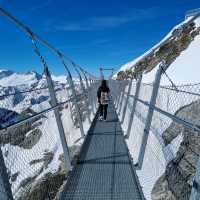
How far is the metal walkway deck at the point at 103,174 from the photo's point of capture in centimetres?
521

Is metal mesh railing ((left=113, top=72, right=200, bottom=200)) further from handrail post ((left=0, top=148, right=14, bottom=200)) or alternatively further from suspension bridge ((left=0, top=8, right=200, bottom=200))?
handrail post ((left=0, top=148, right=14, bottom=200))

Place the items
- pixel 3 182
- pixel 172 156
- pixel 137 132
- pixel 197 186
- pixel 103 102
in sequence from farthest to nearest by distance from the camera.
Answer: pixel 103 102 < pixel 137 132 < pixel 172 156 < pixel 197 186 < pixel 3 182

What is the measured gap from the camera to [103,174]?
607 cm

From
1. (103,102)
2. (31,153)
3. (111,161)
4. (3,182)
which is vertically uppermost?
(3,182)

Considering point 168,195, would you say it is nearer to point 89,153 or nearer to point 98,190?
point 98,190

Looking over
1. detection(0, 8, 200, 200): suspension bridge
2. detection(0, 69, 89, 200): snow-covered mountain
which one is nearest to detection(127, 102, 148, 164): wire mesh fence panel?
detection(0, 8, 200, 200): suspension bridge

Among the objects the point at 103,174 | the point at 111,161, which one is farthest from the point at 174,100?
the point at 103,174

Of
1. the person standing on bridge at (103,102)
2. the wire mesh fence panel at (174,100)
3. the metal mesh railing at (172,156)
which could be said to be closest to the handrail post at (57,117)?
the metal mesh railing at (172,156)

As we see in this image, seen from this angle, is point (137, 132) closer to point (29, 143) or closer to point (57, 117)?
point (57, 117)

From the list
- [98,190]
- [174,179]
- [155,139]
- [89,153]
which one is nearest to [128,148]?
[89,153]

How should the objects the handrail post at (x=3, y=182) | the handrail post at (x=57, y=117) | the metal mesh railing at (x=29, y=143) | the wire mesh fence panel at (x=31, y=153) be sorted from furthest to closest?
1. the handrail post at (x=57, y=117)
2. the wire mesh fence panel at (x=31, y=153)
3. the metal mesh railing at (x=29, y=143)
4. the handrail post at (x=3, y=182)

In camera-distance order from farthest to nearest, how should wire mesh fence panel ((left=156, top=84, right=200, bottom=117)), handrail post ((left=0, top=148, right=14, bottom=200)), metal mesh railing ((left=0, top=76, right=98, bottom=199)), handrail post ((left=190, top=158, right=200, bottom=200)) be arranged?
wire mesh fence panel ((left=156, top=84, right=200, bottom=117)), metal mesh railing ((left=0, top=76, right=98, bottom=199)), handrail post ((left=190, top=158, right=200, bottom=200)), handrail post ((left=0, top=148, right=14, bottom=200))

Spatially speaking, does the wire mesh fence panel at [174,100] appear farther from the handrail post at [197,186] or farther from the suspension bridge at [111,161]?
the handrail post at [197,186]

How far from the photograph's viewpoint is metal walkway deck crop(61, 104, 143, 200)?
5215mm
